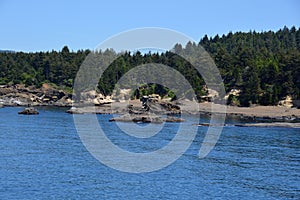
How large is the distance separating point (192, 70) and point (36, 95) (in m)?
51.3

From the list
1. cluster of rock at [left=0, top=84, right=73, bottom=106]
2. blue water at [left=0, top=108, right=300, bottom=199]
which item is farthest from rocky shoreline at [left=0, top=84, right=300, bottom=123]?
blue water at [left=0, top=108, right=300, bottom=199]

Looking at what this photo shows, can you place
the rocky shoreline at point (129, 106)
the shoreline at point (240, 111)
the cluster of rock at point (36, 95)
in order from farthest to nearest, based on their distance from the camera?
the cluster of rock at point (36, 95), the rocky shoreline at point (129, 106), the shoreline at point (240, 111)

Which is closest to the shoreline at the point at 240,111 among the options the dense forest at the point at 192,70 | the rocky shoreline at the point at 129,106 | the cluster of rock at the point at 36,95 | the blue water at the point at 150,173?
the rocky shoreline at the point at 129,106

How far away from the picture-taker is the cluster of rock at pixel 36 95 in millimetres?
157125

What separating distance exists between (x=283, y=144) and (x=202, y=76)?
275ft

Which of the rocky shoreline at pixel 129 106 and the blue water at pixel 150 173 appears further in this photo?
the rocky shoreline at pixel 129 106

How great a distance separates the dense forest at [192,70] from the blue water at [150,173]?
61.6 m

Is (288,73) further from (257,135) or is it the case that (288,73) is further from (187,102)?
(257,135)

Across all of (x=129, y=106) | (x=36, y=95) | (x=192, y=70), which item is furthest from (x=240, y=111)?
(x=36, y=95)

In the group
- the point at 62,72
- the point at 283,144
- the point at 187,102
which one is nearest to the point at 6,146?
the point at 283,144

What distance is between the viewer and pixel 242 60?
6043 inches

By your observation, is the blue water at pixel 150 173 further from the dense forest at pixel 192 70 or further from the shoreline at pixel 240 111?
the dense forest at pixel 192 70

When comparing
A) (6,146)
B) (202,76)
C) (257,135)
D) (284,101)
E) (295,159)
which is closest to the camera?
(295,159)

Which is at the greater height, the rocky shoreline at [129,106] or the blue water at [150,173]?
the rocky shoreline at [129,106]
